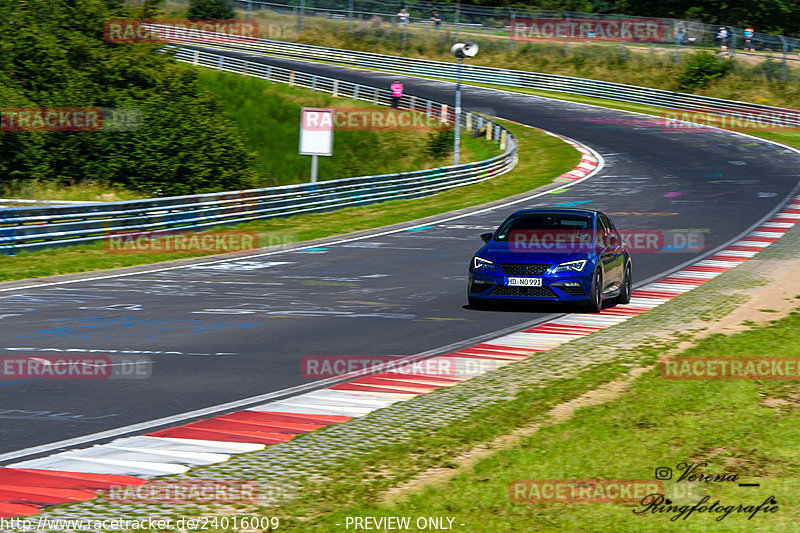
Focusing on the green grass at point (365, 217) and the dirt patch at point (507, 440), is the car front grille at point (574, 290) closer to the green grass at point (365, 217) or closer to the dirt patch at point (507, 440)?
the dirt patch at point (507, 440)

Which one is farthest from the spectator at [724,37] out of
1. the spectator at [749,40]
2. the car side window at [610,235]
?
the car side window at [610,235]

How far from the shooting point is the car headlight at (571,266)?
1413cm

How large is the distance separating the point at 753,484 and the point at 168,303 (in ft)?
35.7

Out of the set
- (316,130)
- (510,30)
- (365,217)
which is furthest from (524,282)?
(510,30)

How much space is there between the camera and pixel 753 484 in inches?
235

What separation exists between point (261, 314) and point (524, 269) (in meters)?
3.87

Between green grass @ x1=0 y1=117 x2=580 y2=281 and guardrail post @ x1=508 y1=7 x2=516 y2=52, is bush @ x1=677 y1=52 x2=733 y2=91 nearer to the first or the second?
guardrail post @ x1=508 y1=7 x2=516 y2=52

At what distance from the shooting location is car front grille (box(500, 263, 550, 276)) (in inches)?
558

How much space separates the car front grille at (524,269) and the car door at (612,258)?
1130mm

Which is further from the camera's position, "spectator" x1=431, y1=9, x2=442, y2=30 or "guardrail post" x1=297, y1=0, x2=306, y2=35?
"guardrail post" x1=297, y1=0, x2=306, y2=35

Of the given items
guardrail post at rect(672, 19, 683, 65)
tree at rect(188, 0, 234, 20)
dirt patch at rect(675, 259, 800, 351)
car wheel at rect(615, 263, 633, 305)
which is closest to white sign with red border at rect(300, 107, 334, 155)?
dirt patch at rect(675, 259, 800, 351)

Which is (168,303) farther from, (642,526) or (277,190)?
(277,190)

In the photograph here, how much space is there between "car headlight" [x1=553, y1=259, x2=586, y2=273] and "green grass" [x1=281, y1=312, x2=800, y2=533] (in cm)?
486

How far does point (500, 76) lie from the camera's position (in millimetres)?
66875
